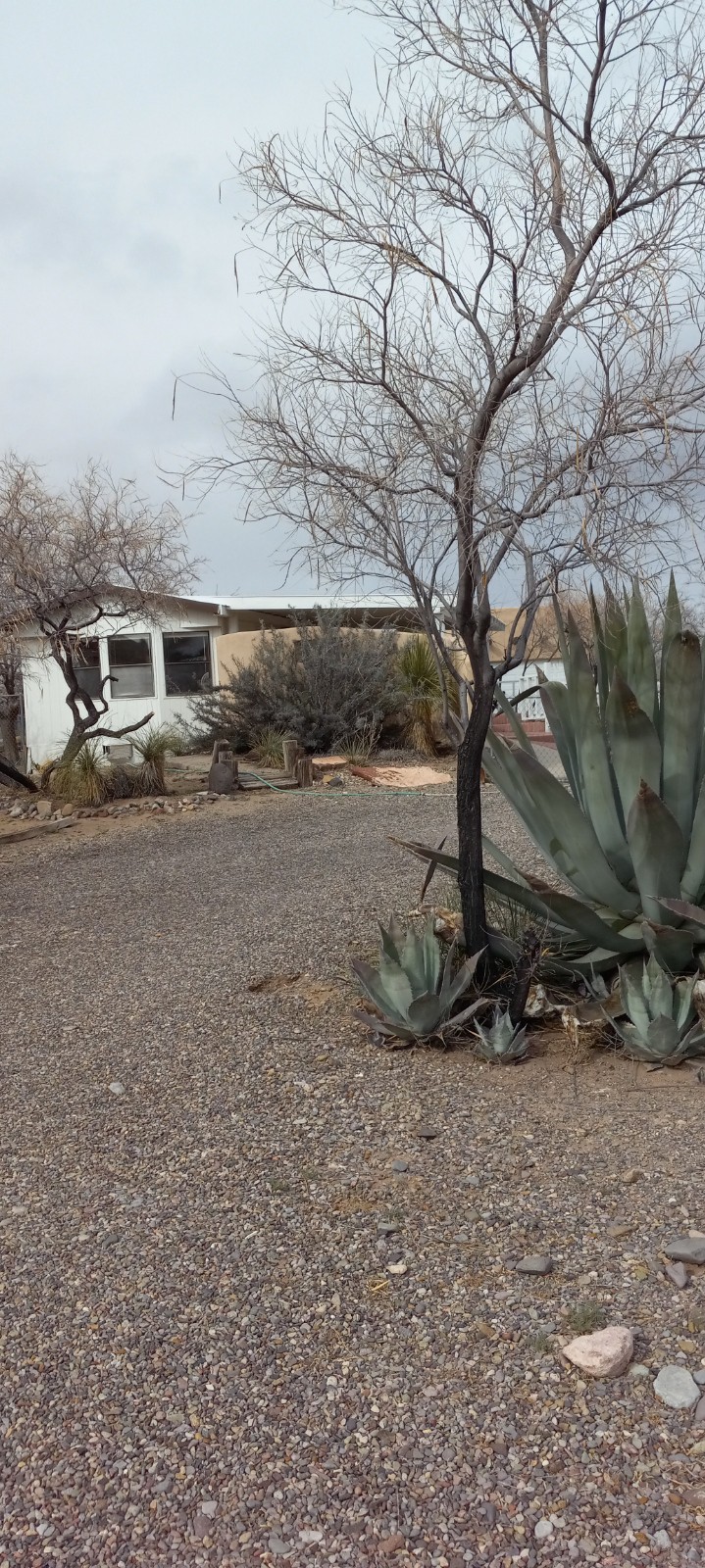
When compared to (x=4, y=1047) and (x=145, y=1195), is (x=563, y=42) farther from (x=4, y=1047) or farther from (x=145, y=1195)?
(x=4, y=1047)

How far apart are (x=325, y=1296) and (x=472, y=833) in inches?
88.9

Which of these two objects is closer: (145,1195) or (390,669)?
(145,1195)

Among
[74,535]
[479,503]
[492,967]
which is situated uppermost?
[74,535]

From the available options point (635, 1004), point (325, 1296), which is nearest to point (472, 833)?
point (635, 1004)

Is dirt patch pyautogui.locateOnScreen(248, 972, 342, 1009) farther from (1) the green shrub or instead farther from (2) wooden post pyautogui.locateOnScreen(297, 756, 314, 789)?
(1) the green shrub

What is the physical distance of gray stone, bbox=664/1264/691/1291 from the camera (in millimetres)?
2512

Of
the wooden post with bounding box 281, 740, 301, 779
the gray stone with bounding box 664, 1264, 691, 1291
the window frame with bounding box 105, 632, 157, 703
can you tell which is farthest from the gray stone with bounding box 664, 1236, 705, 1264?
the window frame with bounding box 105, 632, 157, 703

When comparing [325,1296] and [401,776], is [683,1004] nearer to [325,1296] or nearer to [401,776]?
[325,1296]

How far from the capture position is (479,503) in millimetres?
4129

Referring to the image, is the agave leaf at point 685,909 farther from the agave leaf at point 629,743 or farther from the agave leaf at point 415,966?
the agave leaf at point 415,966

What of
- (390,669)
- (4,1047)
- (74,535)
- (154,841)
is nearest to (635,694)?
(4,1047)

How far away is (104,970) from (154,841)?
4.62 m

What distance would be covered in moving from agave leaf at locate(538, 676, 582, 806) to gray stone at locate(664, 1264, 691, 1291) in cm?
235

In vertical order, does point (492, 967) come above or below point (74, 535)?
below
